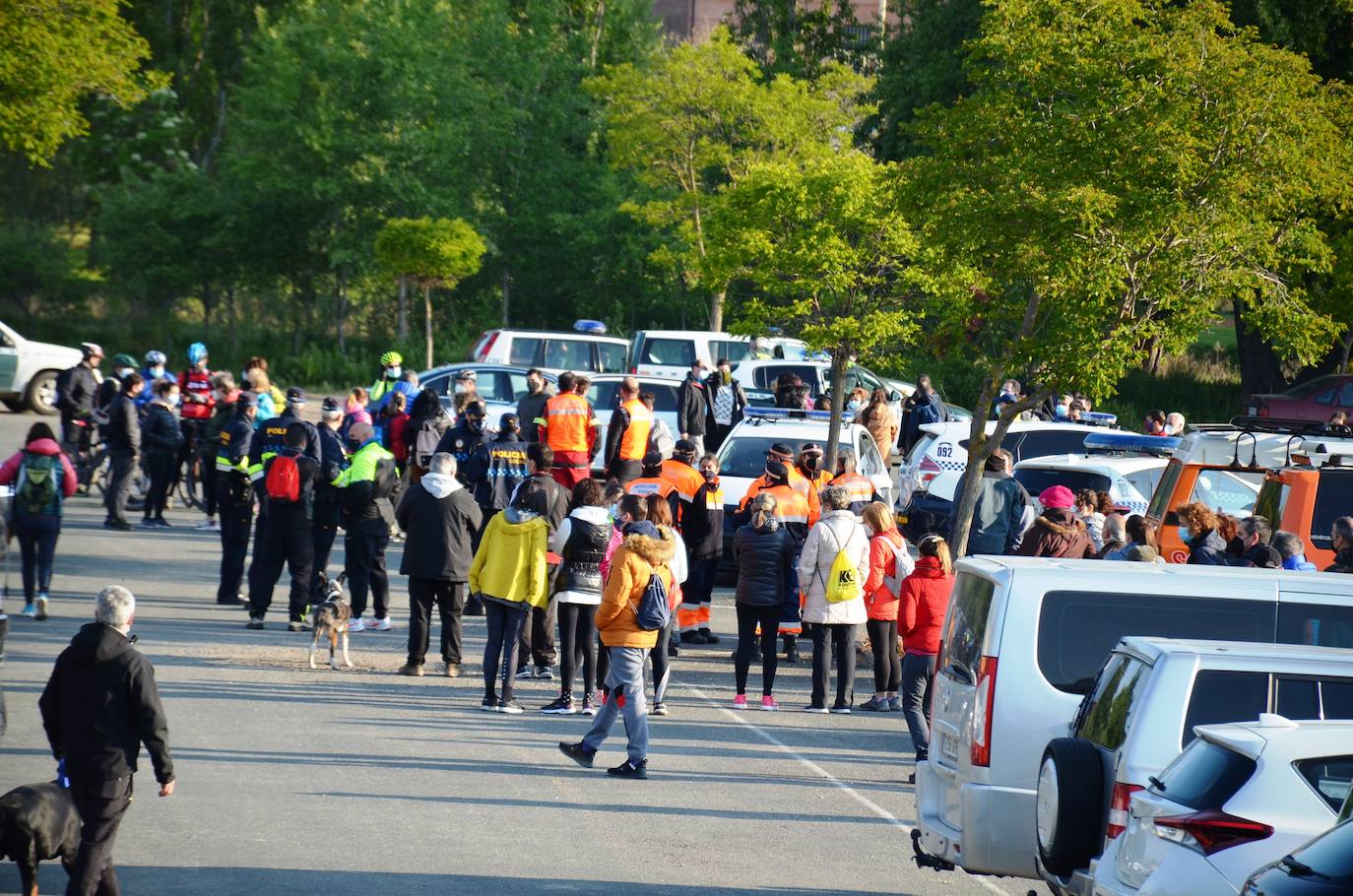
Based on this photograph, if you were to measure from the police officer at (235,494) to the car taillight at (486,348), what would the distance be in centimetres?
1410

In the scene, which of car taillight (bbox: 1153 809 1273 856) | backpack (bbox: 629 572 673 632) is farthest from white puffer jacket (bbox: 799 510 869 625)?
car taillight (bbox: 1153 809 1273 856)

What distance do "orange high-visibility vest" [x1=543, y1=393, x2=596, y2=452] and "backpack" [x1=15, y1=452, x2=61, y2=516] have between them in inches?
199

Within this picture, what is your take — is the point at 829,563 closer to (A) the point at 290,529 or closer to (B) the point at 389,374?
(A) the point at 290,529

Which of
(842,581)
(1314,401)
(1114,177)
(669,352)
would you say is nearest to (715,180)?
(669,352)

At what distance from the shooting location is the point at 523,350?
101 feet

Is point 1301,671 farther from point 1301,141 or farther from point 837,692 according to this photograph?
point 1301,141

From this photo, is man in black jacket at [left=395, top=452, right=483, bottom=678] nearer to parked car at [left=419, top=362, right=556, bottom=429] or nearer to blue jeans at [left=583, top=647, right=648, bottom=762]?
blue jeans at [left=583, top=647, right=648, bottom=762]

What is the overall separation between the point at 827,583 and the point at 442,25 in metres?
37.7

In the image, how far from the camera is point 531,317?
4706 cm

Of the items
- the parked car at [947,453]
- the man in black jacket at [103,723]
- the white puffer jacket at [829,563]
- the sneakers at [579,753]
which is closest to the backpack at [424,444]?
the parked car at [947,453]

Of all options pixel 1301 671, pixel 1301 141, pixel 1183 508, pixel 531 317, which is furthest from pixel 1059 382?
pixel 531 317

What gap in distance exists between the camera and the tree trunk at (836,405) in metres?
19.3

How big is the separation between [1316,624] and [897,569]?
5612 millimetres

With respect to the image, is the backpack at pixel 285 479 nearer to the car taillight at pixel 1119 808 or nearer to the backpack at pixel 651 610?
the backpack at pixel 651 610
